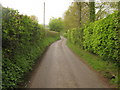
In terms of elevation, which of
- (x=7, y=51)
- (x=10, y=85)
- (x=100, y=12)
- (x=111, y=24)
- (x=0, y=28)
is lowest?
(x=10, y=85)

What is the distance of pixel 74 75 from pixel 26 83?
2.65 metres

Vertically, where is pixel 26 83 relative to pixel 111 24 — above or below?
below

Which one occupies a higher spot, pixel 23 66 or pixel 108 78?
pixel 23 66

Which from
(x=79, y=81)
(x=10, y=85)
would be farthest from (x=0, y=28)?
(x=79, y=81)

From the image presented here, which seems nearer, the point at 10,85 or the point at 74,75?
the point at 10,85

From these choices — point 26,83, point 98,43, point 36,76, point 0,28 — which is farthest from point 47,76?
point 98,43

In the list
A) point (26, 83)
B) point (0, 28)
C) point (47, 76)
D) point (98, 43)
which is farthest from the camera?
point (98, 43)

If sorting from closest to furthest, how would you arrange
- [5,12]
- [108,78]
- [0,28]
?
[0,28]
[5,12]
[108,78]

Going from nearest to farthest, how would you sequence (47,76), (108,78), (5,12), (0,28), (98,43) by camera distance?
(0,28) → (5,12) → (108,78) → (47,76) → (98,43)

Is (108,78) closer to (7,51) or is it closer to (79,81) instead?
(79,81)

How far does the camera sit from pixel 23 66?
6.09 m

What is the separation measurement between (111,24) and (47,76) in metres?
4.71

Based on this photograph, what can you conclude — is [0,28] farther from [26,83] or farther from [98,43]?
[98,43]

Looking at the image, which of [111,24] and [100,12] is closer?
[111,24]
